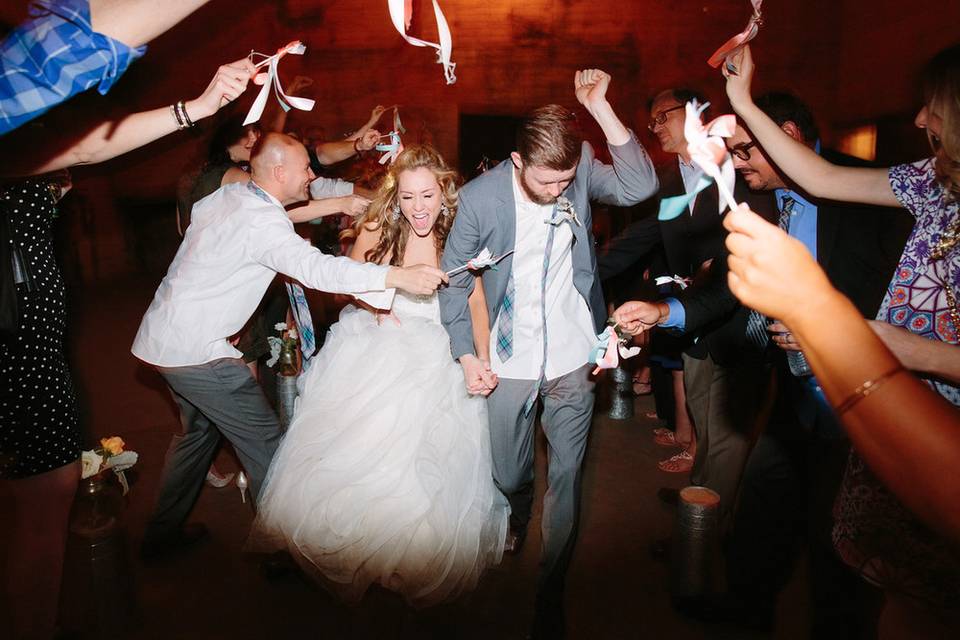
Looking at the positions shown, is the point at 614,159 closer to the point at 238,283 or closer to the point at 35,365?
the point at 238,283

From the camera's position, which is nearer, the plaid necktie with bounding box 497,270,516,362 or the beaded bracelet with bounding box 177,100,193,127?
the beaded bracelet with bounding box 177,100,193,127

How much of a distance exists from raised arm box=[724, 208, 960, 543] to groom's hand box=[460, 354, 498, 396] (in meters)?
1.81

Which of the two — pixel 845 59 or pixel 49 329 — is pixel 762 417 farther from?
pixel 845 59

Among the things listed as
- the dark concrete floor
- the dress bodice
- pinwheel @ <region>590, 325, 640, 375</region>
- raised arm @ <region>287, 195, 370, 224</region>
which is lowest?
the dark concrete floor

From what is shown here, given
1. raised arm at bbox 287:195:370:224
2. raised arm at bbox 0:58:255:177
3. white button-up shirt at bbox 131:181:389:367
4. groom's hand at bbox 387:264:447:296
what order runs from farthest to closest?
raised arm at bbox 287:195:370:224 → white button-up shirt at bbox 131:181:389:367 → groom's hand at bbox 387:264:447:296 → raised arm at bbox 0:58:255:177

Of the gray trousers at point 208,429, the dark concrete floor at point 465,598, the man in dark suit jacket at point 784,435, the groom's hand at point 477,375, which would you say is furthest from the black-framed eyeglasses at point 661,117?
the gray trousers at point 208,429

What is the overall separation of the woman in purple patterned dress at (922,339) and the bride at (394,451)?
1454 millimetres

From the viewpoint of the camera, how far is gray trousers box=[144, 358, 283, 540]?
2.71 m

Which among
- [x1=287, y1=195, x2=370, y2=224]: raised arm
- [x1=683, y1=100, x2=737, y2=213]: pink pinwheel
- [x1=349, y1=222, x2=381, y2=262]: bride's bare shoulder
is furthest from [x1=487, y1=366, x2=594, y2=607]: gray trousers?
[x1=683, y1=100, x2=737, y2=213]: pink pinwheel

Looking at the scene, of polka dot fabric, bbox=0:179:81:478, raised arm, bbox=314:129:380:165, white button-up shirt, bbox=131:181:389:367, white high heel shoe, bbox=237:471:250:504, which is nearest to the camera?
polka dot fabric, bbox=0:179:81:478

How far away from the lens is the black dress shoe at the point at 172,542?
10.1 feet

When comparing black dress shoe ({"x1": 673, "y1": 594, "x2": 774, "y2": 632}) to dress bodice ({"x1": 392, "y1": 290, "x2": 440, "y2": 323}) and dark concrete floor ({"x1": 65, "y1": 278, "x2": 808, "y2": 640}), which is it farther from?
dress bodice ({"x1": 392, "y1": 290, "x2": 440, "y2": 323})

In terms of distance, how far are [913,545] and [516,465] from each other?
161cm

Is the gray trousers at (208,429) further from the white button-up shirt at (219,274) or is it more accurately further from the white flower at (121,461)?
the white flower at (121,461)
